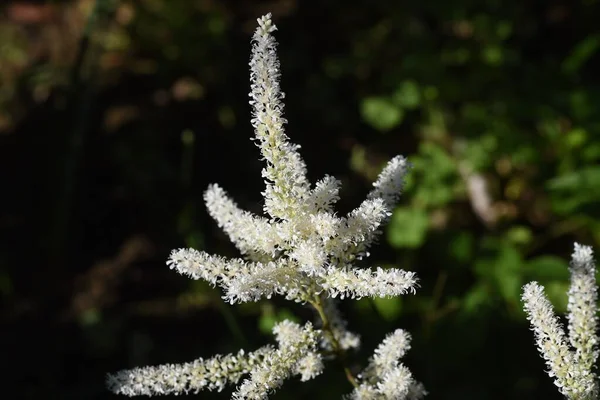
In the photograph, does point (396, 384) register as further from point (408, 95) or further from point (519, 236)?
point (408, 95)

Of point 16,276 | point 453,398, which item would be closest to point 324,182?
point 453,398

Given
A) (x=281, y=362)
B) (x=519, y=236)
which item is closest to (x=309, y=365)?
(x=281, y=362)

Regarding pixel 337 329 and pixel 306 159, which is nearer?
pixel 337 329

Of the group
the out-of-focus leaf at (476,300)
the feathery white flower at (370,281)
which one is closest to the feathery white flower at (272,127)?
the feathery white flower at (370,281)

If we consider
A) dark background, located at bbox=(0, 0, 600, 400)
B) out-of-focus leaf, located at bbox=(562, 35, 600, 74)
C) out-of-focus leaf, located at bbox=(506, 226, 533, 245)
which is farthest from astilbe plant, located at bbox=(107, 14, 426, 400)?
out-of-focus leaf, located at bbox=(562, 35, 600, 74)

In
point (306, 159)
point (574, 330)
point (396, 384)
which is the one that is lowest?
point (574, 330)

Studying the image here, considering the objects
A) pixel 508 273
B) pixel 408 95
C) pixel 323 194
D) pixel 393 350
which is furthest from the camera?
pixel 408 95
